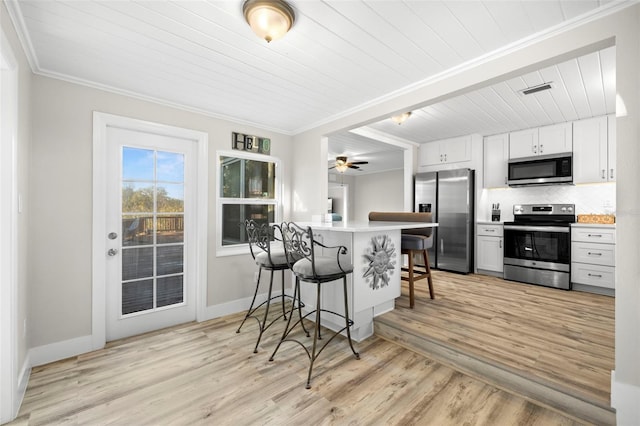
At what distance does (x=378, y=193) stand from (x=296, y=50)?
25.2 feet

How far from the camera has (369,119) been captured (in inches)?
119

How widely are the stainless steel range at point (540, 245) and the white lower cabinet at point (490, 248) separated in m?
0.11

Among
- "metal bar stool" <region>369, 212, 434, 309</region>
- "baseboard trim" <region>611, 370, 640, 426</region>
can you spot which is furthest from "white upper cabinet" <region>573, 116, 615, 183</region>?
"baseboard trim" <region>611, 370, 640, 426</region>

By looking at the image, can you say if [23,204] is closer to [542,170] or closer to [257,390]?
[257,390]

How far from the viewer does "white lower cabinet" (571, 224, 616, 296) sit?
3.67 m

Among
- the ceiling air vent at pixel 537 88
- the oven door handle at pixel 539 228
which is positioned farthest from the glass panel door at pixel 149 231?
the oven door handle at pixel 539 228

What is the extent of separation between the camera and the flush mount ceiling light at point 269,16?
155cm

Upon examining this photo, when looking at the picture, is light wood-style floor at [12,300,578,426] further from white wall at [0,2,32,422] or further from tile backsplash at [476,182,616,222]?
tile backsplash at [476,182,616,222]

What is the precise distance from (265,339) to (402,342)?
128 cm

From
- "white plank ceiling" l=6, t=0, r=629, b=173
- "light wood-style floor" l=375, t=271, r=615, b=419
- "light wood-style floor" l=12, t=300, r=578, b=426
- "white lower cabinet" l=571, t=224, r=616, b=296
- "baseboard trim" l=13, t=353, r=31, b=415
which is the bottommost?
"light wood-style floor" l=12, t=300, r=578, b=426

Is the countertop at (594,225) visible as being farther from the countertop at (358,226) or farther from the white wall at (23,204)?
the white wall at (23,204)

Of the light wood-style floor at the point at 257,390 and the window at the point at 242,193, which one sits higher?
the window at the point at 242,193

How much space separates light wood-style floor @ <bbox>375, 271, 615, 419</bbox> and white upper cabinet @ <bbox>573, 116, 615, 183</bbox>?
5.36 ft

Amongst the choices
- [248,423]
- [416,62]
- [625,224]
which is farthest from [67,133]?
[625,224]
